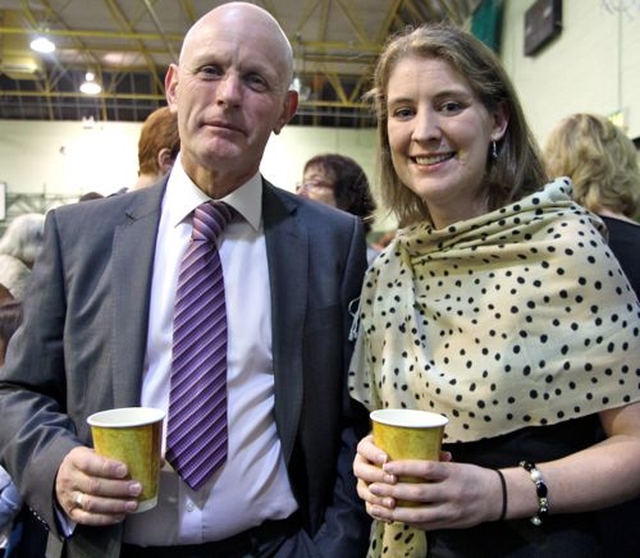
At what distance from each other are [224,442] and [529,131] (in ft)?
3.30

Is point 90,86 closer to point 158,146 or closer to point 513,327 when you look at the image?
point 158,146

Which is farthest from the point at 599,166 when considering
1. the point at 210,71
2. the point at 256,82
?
the point at 210,71

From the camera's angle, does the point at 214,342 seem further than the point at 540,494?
Yes

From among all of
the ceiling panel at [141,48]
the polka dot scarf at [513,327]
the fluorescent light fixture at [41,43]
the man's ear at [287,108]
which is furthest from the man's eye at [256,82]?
the fluorescent light fixture at [41,43]

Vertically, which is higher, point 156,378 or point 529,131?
point 529,131

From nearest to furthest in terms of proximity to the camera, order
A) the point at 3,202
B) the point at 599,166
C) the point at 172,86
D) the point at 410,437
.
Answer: the point at 410,437 < the point at 172,86 < the point at 599,166 < the point at 3,202

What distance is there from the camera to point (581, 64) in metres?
5.87

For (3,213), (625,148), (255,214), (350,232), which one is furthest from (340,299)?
(3,213)

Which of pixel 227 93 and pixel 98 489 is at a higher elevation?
pixel 227 93

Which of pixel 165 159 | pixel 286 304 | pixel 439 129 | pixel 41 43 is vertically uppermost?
pixel 41 43

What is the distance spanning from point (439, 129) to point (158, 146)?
1.74 m

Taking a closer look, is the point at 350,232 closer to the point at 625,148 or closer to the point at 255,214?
the point at 255,214

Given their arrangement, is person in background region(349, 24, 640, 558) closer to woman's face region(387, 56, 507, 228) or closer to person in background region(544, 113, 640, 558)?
woman's face region(387, 56, 507, 228)

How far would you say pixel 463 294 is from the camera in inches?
54.9
